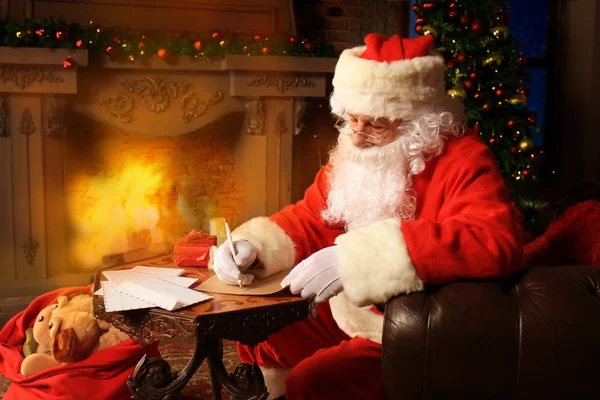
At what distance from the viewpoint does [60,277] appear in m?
4.23

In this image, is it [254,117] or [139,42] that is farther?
[254,117]

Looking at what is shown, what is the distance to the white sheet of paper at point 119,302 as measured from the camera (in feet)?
5.65

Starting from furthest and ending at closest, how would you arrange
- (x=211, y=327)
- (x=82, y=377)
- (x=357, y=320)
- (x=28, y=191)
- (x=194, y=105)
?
(x=194, y=105) < (x=28, y=191) < (x=82, y=377) < (x=357, y=320) < (x=211, y=327)

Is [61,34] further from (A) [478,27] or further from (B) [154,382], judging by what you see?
(B) [154,382]

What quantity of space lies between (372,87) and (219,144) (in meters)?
2.83

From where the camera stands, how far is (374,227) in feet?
6.17

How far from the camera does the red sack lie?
231cm

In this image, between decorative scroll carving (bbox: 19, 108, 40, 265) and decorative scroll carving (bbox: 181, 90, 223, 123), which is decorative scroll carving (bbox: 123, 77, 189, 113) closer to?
decorative scroll carving (bbox: 181, 90, 223, 123)

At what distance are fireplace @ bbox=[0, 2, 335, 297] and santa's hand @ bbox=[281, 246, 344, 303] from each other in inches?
85.6

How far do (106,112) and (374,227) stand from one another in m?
2.81

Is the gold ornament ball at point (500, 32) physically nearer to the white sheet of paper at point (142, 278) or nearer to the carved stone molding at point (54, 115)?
the carved stone molding at point (54, 115)

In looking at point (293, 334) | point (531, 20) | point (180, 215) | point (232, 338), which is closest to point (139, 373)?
point (232, 338)

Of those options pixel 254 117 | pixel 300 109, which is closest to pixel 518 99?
pixel 300 109

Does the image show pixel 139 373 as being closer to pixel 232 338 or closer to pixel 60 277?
pixel 232 338
